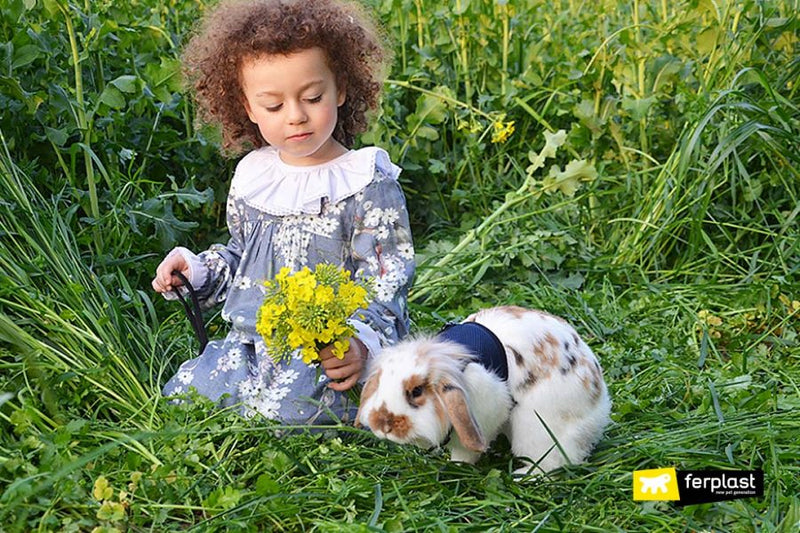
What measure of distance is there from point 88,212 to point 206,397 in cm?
87

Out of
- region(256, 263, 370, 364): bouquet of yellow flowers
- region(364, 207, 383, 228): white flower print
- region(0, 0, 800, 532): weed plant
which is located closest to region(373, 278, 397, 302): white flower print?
region(364, 207, 383, 228): white flower print

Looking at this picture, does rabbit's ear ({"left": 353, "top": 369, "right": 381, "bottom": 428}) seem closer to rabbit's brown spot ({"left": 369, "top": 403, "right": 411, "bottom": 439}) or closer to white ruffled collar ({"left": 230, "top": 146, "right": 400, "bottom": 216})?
rabbit's brown spot ({"left": 369, "top": 403, "right": 411, "bottom": 439})

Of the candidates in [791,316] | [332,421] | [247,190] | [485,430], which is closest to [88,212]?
[247,190]

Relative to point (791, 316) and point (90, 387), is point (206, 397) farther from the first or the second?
point (791, 316)

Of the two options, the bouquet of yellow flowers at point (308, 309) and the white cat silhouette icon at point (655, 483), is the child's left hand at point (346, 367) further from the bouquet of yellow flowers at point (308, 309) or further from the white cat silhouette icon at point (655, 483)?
the white cat silhouette icon at point (655, 483)

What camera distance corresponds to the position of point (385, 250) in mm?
2805

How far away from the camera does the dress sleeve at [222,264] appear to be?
9.66 ft

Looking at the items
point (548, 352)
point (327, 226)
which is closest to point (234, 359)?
point (327, 226)

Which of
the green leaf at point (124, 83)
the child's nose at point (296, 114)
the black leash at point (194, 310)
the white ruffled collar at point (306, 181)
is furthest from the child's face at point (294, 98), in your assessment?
the green leaf at point (124, 83)

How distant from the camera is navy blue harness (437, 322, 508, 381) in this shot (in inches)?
93.6

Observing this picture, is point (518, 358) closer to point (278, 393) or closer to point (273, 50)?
point (278, 393)

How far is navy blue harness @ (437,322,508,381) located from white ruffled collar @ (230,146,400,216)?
1.89 feet

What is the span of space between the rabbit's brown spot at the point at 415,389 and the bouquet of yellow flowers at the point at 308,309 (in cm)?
16

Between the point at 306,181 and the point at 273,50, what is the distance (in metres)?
0.37
